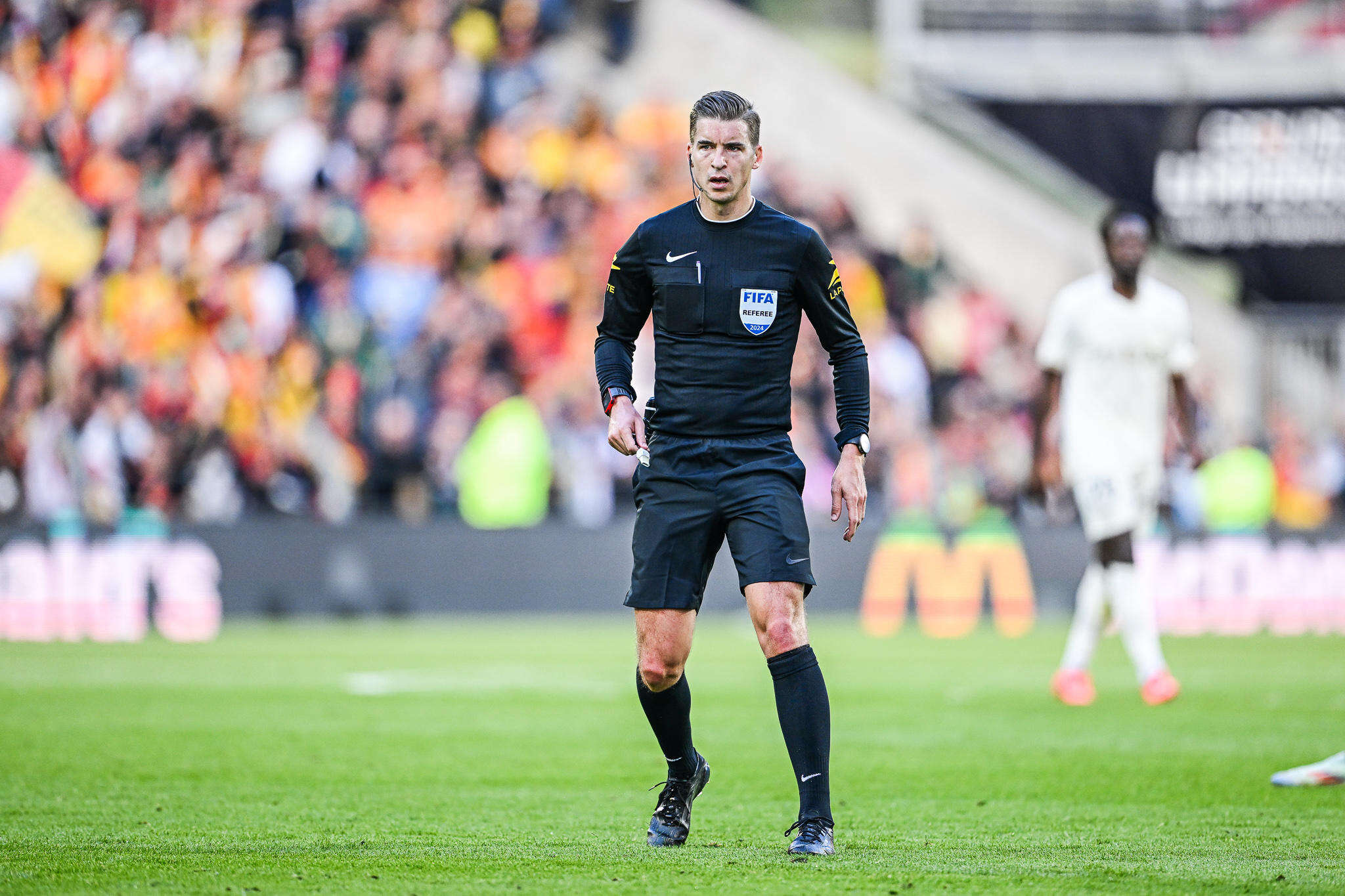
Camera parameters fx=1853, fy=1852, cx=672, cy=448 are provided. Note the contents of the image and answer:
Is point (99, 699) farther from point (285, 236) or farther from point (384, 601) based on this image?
point (285, 236)

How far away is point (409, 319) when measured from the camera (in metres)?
19.6

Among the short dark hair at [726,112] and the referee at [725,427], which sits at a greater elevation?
the short dark hair at [726,112]

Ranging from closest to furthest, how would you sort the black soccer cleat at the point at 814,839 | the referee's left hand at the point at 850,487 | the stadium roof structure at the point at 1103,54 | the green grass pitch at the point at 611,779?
1. the green grass pitch at the point at 611,779
2. the black soccer cleat at the point at 814,839
3. the referee's left hand at the point at 850,487
4. the stadium roof structure at the point at 1103,54

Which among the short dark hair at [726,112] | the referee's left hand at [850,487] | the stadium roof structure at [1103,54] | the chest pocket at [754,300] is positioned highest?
the stadium roof structure at [1103,54]

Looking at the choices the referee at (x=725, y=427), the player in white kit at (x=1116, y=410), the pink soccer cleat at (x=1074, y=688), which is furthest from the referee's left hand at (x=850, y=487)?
the pink soccer cleat at (x=1074, y=688)

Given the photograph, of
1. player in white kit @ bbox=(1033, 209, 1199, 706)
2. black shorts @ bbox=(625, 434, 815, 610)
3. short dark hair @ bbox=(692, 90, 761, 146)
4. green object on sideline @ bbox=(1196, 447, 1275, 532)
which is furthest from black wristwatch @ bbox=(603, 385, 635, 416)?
green object on sideline @ bbox=(1196, 447, 1275, 532)

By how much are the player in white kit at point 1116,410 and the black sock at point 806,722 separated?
494 cm

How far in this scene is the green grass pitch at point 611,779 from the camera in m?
5.22

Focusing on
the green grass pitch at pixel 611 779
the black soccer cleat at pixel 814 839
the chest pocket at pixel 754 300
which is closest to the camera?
the green grass pitch at pixel 611 779

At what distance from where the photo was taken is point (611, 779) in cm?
760

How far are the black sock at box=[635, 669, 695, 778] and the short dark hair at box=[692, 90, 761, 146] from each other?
172 centimetres

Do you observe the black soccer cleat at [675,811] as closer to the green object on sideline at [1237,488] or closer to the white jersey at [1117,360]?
the white jersey at [1117,360]

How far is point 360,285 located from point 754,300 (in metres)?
14.5

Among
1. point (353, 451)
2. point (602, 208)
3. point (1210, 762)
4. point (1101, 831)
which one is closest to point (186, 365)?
point (353, 451)
